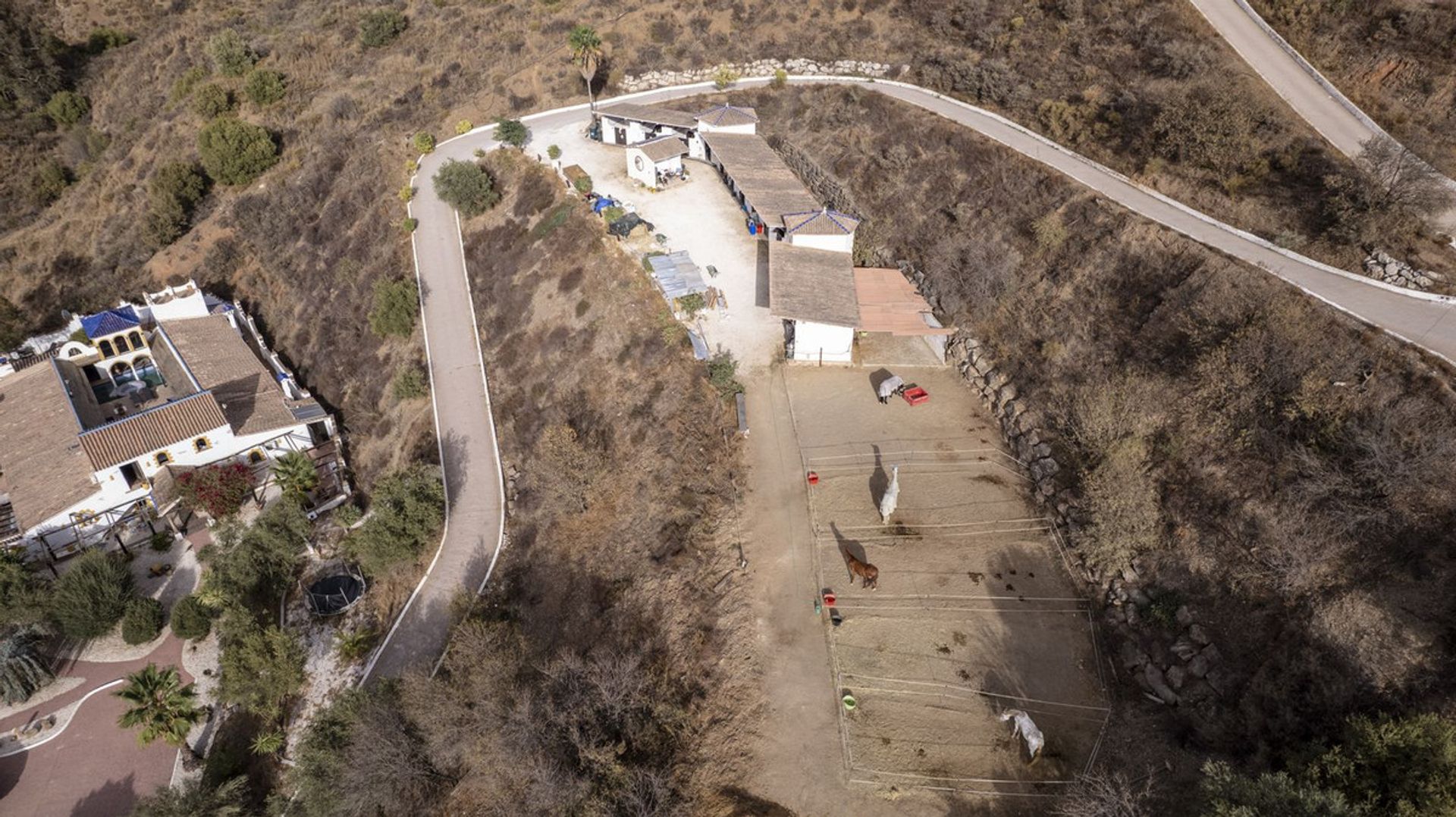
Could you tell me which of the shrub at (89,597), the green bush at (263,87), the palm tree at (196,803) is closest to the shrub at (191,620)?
the shrub at (89,597)

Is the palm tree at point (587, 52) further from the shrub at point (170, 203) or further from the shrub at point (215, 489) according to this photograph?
the shrub at point (215, 489)

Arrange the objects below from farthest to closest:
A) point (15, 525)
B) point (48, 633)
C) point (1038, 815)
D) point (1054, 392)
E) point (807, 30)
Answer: point (807, 30) → point (15, 525) → point (48, 633) → point (1054, 392) → point (1038, 815)

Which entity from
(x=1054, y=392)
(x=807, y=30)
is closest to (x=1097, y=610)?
(x=1054, y=392)

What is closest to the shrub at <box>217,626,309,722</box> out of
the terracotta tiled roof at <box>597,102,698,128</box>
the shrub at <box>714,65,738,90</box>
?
the terracotta tiled roof at <box>597,102,698,128</box>

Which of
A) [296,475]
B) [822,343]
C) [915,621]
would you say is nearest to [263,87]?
[296,475]

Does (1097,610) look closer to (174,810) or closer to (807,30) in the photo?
(174,810)

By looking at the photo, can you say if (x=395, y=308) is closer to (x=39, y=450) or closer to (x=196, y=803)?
(x=39, y=450)

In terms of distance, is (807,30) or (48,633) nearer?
(48,633)

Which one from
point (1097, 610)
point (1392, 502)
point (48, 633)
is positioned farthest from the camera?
point (48, 633)
